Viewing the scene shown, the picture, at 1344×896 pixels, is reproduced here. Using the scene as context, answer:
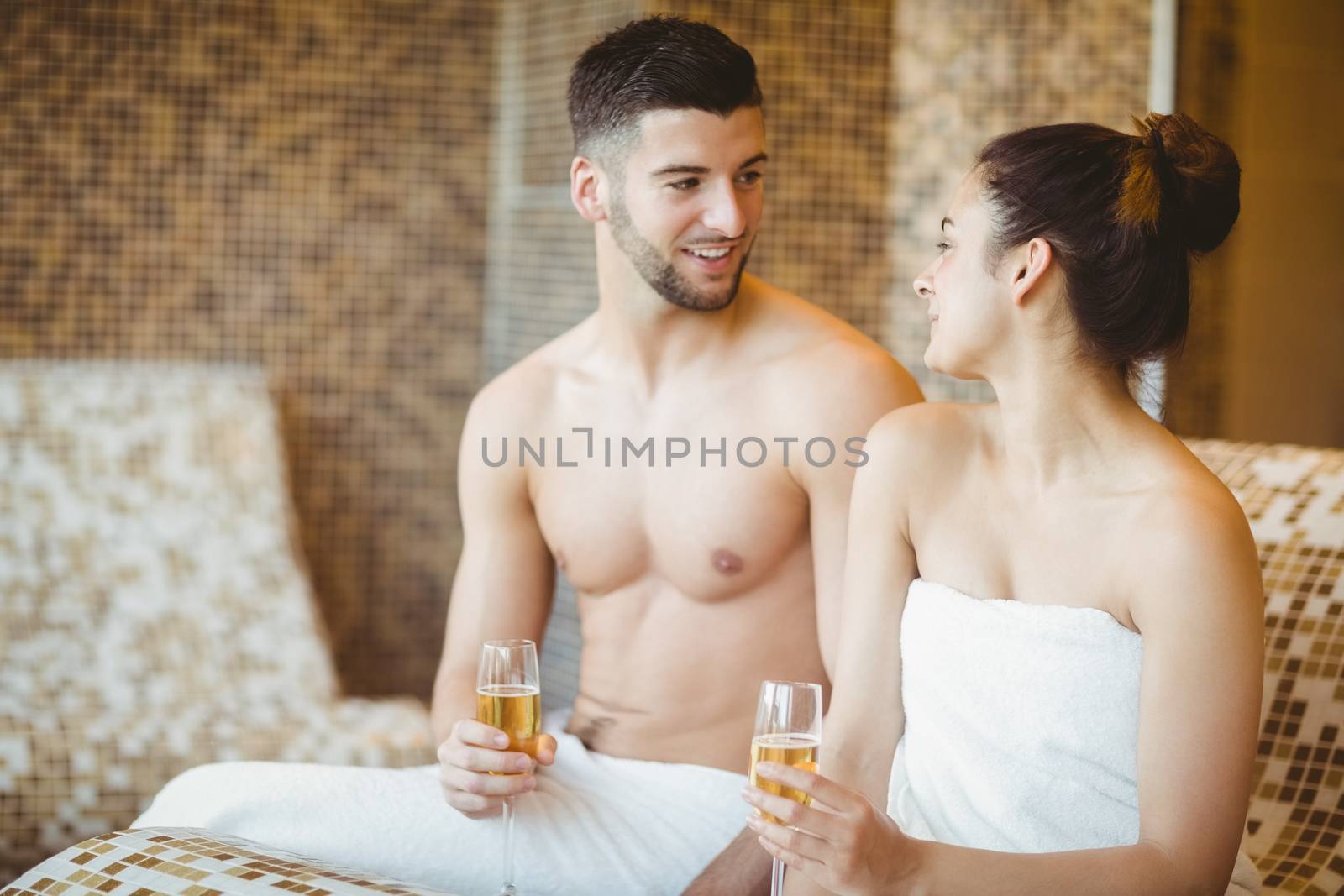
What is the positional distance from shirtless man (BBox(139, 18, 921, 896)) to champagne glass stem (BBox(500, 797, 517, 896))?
93 mm

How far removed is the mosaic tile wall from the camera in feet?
13.5

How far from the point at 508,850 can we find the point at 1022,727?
67 cm

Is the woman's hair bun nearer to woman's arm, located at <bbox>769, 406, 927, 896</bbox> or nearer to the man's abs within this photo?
woman's arm, located at <bbox>769, 406, 927, 896</bbox>

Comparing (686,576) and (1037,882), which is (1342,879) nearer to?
(1037,882)

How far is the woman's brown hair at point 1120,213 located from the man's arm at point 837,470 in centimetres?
53

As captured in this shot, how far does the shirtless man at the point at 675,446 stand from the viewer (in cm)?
210

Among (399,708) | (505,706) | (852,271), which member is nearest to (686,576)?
(505,706)

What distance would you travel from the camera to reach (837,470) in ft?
6.72

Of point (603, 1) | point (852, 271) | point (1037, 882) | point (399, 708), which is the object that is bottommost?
point (399, 708)

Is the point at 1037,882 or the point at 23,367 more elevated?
the point at 23,367

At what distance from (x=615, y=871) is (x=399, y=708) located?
1473 millimetres

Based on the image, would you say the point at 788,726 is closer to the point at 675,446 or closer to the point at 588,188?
the point at 675,446

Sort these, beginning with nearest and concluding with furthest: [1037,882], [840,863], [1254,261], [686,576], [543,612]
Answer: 1. [840,863]
2. [1037,882]
3. [686,576]
4. [543,612]
5. [1254,261]

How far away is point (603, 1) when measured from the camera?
373cm
